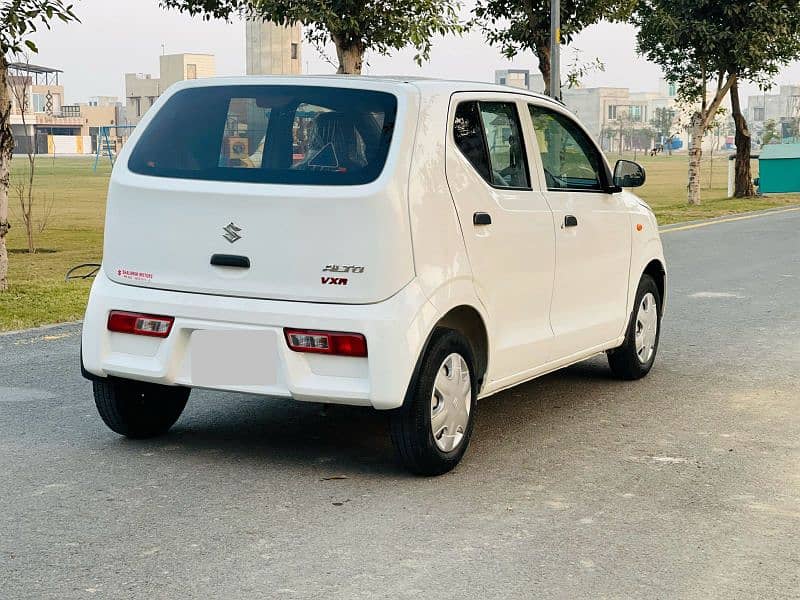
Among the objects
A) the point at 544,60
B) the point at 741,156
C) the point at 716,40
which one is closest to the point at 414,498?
the point at 544,60

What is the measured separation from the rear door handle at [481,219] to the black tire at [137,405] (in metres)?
1.75

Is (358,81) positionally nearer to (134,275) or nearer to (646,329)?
(134,275)

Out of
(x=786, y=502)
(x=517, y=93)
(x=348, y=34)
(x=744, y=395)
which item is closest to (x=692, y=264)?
(x=348, y=34)

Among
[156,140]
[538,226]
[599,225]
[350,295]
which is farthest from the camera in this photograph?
[599,225]

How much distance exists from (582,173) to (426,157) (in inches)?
74.4

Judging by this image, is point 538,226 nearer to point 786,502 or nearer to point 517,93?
point 517,93

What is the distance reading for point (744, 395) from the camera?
297 inches

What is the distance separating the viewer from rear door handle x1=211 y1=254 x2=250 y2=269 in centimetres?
544

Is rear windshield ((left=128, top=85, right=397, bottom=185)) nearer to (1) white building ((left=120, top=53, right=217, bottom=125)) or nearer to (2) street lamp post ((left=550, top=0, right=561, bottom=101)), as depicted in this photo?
(2) street lamp post ((left=550, top=0, right=561, bottom=101))

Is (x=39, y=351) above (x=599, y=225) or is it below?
below

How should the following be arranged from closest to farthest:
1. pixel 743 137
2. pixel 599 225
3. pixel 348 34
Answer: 1. pixel 599 225
2. pixel 348 34
3. pixel 743 137

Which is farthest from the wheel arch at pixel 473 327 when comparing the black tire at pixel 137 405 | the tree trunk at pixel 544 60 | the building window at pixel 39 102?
the building window at pixel 39 102

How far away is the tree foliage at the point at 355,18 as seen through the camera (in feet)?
58.5

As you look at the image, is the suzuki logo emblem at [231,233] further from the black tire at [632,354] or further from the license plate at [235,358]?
the black tire at [632,354]
